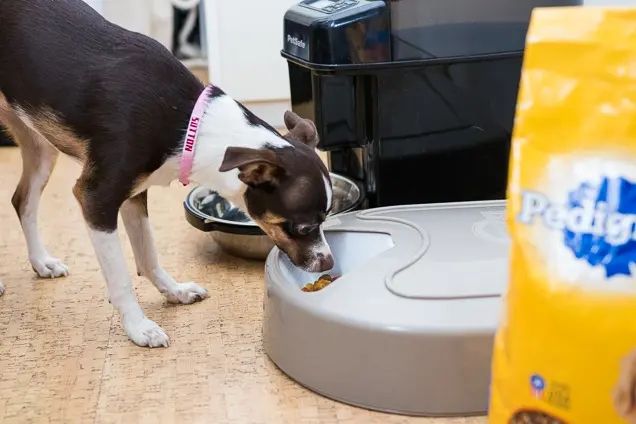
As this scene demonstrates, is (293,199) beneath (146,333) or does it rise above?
above

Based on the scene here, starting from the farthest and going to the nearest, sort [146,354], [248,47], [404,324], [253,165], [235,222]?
[248,47] → [235,222] → [146,354] → [253,165] → [404,324]

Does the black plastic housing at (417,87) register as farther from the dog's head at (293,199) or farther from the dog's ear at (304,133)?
the dog's head at (293,199)

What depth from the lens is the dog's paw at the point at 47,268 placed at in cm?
182

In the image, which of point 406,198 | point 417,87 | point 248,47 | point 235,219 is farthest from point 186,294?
point 248,47

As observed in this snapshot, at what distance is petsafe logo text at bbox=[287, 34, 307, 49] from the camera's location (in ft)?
5.60

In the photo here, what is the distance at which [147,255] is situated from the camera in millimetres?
1667

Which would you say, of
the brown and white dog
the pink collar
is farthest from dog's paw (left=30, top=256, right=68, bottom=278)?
the pink collar

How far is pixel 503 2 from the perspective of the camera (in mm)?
1705

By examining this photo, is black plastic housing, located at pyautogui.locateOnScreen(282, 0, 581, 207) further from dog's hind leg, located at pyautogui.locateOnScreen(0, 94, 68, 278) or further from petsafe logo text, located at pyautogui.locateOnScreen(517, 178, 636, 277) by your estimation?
petsafe logo text, located at pyautogui.locateOnScreen(517, 178, 636, 277)

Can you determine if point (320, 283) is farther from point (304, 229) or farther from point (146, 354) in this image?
point (146, 354)

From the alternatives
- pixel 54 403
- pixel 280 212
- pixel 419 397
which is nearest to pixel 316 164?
pixel 280 212

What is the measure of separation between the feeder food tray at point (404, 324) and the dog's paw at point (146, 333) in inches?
7.8

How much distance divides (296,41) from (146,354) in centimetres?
71

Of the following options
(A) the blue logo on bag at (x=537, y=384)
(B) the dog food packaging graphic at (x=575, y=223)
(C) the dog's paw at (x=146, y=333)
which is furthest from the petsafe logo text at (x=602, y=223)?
(C) the dog's paw at (x=146, y=333)
